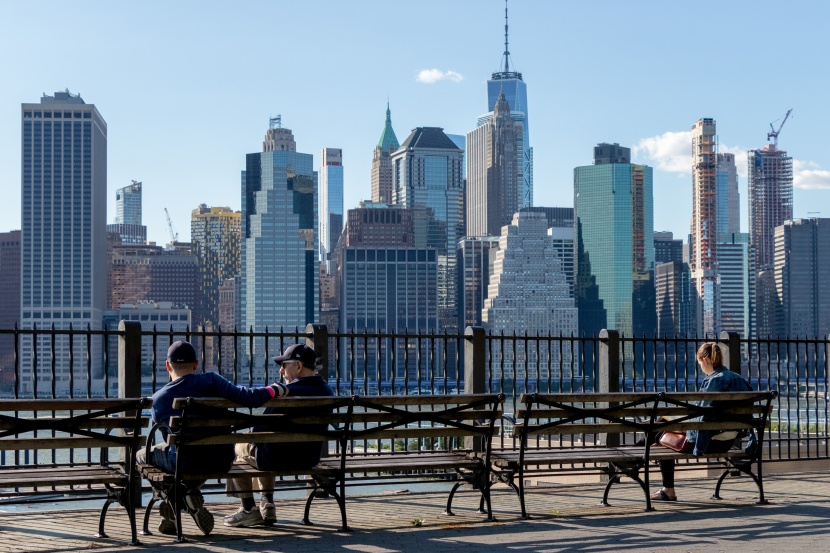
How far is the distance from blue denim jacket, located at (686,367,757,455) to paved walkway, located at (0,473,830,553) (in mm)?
446

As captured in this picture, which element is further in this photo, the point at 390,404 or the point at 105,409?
the point at 390,404

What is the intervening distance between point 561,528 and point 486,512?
0.83 m

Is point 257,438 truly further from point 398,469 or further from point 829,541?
point 829,541

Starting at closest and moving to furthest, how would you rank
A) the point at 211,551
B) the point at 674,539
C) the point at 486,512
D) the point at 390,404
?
the point at 211,551
the point at 674,539
the point at 390,404
the point at 486,512

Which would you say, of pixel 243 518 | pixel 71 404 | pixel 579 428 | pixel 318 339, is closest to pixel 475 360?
pixel 318 339

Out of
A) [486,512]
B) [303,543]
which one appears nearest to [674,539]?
[486,512]

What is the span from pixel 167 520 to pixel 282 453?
0.81 m

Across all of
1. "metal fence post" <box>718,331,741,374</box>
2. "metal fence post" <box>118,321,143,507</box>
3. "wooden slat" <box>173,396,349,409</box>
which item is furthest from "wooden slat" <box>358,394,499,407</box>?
"metal fence post" <box>718,331,741,374</box>

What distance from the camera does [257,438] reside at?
7707 mm

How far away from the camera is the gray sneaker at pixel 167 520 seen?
7.77 meters

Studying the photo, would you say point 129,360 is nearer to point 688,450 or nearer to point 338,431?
point 338,431

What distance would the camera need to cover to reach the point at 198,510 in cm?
768

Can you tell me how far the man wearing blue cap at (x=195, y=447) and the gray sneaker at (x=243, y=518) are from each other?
1.36ft

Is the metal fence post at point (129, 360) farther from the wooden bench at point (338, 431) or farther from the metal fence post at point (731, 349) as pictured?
the metal fence post at point (731, 349)
